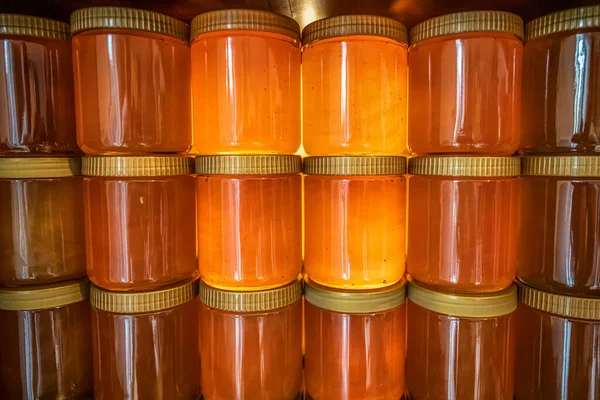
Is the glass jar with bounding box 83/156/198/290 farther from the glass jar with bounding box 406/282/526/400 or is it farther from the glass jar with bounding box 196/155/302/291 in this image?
the glass jar with bounding box 406/282/526/400

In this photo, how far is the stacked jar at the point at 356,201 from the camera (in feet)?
2.55

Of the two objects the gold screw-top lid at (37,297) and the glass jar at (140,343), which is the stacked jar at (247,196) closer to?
the glass jar at (140,343)

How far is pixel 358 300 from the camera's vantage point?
77 centimetres

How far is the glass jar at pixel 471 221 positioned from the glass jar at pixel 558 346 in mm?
75

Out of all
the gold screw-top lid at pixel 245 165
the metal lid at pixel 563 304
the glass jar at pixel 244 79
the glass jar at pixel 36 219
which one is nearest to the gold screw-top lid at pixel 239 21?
the glass jar at pixel 244 79

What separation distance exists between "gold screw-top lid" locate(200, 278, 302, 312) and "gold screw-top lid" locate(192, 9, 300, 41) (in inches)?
17.3

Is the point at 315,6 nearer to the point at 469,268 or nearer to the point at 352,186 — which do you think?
the point at 352,186

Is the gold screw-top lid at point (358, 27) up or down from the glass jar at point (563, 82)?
up

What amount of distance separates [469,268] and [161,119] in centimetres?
58

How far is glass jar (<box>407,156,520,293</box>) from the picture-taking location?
0.74m

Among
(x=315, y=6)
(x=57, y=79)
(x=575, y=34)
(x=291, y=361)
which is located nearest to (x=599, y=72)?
(x=575, y=34)

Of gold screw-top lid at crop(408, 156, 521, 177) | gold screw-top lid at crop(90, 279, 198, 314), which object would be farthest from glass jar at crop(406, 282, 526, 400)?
gold screw-top lid at crop(90, 279, 198, 314)

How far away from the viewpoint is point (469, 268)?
0.76 metres

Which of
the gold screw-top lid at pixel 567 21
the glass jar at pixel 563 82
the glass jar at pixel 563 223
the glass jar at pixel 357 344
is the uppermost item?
the gold screw-top lid at pixel 567 21
